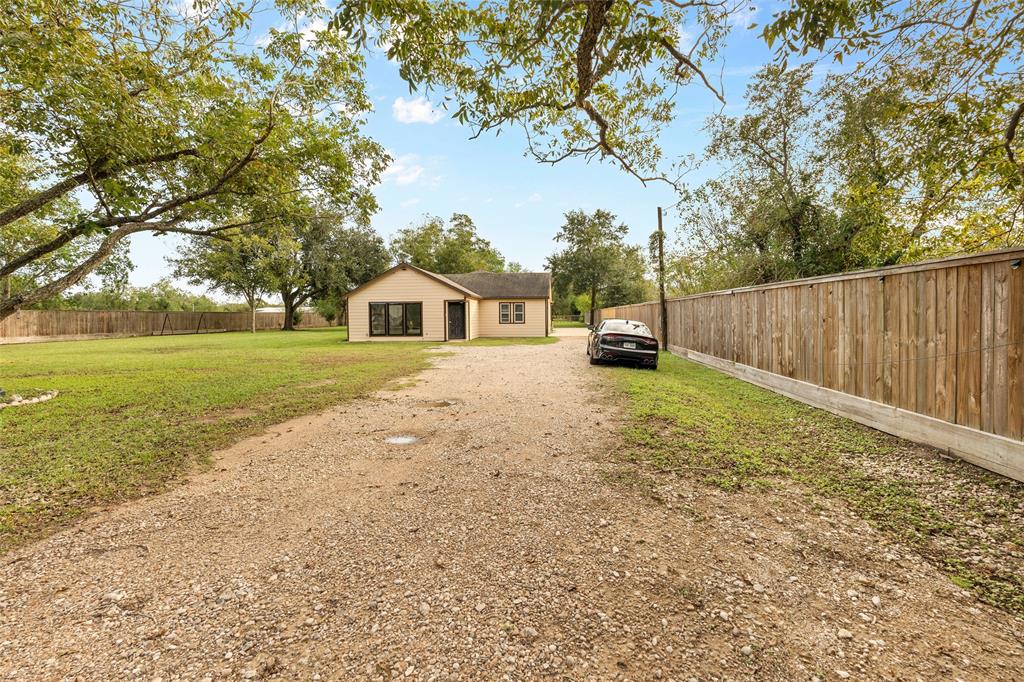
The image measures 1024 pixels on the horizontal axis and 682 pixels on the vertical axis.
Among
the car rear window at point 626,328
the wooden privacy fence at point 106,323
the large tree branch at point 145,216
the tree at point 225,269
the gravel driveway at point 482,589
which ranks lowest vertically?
the gravel driveway at point 482,589

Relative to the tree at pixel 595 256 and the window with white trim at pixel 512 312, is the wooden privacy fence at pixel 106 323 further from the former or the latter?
the tree at pixel 595 256

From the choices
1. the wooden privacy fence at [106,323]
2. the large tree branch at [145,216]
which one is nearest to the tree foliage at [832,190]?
the large tree branch at [145,216]

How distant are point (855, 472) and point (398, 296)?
21.5m

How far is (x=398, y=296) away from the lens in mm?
23031

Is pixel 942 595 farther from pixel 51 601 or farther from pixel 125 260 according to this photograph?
pixel 125 260

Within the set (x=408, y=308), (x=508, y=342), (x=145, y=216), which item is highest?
(x=145, y=216)

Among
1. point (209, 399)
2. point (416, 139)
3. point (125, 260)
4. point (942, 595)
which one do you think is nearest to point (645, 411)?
point (942, 595)

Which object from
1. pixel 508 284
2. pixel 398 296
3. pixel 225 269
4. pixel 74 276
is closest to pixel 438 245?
pixel 225 269

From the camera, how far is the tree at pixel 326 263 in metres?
35.2

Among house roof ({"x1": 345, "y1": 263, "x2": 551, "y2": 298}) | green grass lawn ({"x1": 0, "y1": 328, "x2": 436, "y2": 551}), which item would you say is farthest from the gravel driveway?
house roof ({"x1": 345, "y1": 263, "x2": 551, "y2": 298})

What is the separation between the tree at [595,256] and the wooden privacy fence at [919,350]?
139 ft

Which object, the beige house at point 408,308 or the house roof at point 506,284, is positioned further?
the house roof at point 506,284

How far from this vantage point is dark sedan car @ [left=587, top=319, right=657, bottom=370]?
10883 millimetres

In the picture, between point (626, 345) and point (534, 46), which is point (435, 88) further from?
point (626, 345)
